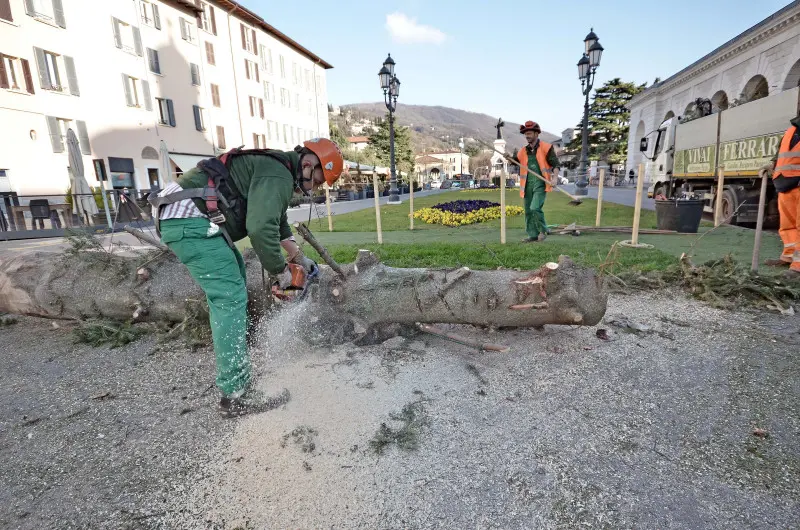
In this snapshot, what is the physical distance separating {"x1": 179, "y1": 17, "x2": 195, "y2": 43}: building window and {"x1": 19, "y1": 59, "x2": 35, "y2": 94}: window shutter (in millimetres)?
11109

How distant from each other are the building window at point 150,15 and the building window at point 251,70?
834 centimetres

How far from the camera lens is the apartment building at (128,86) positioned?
16.2 meters

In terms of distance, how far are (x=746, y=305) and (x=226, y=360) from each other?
Result: 4.66m

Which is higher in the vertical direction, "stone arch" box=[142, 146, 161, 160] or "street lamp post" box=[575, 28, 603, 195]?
"street lamp post" box=[575, 28, 603, 195]

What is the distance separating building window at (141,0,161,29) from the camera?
22531 mm

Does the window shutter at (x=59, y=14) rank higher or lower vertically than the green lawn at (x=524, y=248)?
higher

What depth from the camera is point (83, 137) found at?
18.6 m

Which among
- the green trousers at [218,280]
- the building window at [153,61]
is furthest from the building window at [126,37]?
the green trousers at [218,280]

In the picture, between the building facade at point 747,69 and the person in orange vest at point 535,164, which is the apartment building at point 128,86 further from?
the building facade at point 747,69

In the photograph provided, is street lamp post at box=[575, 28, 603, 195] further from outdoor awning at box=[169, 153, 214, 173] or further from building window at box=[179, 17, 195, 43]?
building window at box=[179, 17, 195, 43]

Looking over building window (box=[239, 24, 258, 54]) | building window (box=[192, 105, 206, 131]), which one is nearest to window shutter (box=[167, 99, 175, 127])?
building window (box=[192, 105, 206, 131])

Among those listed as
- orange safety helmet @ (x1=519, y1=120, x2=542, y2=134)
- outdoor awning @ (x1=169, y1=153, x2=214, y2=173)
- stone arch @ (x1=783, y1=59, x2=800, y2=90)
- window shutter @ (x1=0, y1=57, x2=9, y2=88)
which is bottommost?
orange safety helmet @ (x1=519, y1=120, x2=542, y2=134)

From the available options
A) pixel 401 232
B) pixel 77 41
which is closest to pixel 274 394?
pixel 401 232

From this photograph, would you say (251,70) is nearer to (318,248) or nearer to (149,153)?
(149,153)
